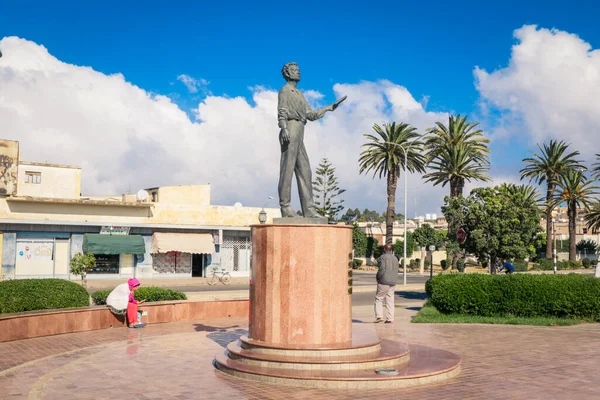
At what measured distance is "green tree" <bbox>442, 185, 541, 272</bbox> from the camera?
27.4 m

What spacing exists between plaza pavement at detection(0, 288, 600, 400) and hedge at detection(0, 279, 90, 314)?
1.07m

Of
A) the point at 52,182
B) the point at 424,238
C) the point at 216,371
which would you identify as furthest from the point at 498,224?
the point at 424,238

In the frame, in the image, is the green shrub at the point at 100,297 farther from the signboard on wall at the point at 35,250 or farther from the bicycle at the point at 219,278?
the signboard on wall at the point at 35,250

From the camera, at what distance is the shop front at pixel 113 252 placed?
35281mm

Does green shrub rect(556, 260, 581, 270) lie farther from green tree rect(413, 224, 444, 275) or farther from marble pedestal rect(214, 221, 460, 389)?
marble pedestal rect(214, 221, 460, 389)

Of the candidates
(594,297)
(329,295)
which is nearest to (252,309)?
(329,295)

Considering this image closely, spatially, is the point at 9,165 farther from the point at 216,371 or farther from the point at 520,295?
the point at 216,371

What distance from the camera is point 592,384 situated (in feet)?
27.0

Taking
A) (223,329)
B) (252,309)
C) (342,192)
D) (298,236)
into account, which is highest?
(342,192)

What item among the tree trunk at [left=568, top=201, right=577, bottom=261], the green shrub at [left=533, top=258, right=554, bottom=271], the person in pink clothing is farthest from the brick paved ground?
the tree trunk at [left=568, top=201, right=577, bottom=261]

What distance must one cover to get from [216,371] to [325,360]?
169cm

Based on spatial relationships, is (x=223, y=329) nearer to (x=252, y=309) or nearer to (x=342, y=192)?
(x=252, y=309)

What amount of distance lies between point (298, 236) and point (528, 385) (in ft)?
13.3

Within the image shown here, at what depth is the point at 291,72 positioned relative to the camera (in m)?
11.2
